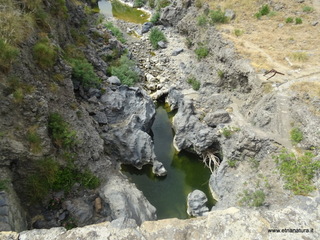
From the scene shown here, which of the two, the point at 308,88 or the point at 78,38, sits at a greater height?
the point at 308,88

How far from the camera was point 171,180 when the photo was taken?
18.2 metres

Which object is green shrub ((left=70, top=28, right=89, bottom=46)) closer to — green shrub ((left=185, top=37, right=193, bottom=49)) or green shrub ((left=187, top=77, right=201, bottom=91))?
green shrub ((left=187, top=77, right=201, bottom=91))

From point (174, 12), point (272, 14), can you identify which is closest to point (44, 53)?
point (272, 14)

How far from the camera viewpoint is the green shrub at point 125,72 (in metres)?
23.6

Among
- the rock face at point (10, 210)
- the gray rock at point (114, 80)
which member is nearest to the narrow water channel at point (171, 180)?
the gray rock at point (114, 80)

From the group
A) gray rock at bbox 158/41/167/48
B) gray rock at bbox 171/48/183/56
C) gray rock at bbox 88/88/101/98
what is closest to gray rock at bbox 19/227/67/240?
gray rock at bbox 88/88/101/98

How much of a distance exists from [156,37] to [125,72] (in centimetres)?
1075

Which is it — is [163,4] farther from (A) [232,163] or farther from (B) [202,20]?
(A) [232,163]

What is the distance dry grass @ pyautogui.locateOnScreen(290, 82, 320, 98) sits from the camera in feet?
59.3

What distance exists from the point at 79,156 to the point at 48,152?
7.15 ft

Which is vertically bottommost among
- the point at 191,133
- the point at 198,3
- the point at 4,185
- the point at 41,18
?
the point at 4,185

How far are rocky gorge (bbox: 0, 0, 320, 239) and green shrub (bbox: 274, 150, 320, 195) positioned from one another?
34 cm

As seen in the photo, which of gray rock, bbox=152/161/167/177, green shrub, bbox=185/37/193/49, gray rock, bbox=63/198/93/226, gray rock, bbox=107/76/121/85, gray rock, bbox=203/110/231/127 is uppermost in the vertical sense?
green shrub, bbox=185/37/193/49

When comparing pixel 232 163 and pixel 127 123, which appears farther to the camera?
pixel 127 123
